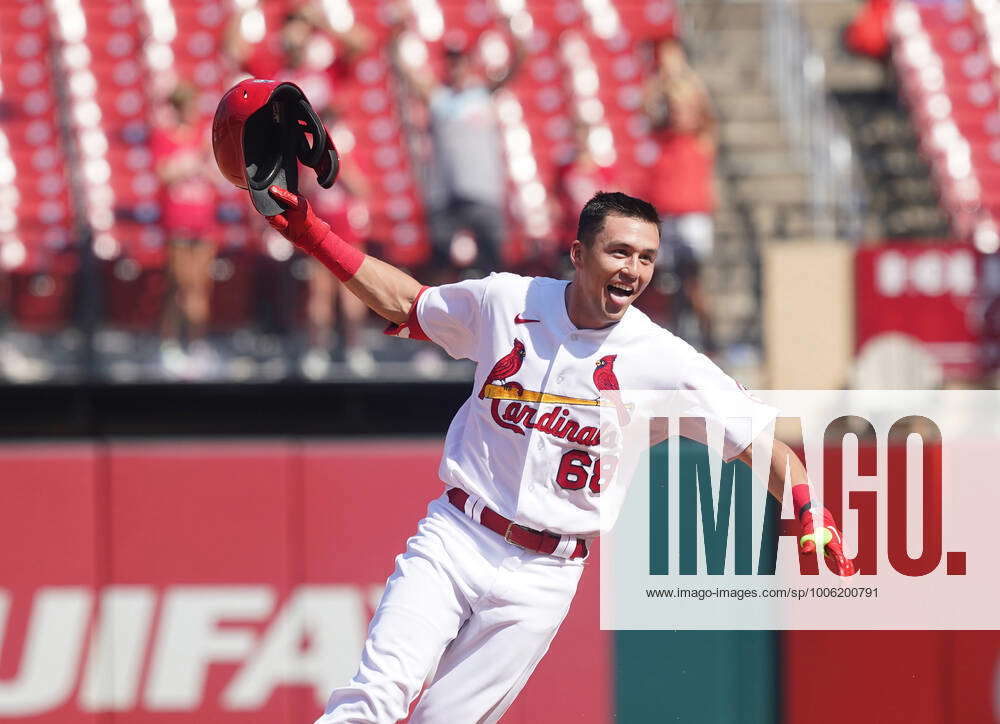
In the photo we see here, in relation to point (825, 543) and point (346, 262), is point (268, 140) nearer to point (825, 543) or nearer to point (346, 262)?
point (346, 262)

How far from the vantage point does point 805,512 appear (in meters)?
Result: 4.39

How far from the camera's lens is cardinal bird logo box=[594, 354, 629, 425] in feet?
14.6

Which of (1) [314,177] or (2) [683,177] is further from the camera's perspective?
(2) [683,177]

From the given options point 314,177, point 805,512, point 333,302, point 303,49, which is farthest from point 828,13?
point 805,512

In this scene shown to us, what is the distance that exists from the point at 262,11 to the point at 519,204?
292 centimetres

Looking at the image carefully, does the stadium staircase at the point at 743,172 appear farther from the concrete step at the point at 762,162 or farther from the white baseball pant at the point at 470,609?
the white baseball pant at the point at 470,609

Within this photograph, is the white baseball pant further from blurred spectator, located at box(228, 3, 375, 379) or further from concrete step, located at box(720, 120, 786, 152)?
concrete step, located at box(720, 120, 786, 152)

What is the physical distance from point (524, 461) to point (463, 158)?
14.2 feet

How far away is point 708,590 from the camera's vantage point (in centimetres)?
645

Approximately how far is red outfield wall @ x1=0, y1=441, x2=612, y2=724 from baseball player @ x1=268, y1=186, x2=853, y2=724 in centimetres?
212

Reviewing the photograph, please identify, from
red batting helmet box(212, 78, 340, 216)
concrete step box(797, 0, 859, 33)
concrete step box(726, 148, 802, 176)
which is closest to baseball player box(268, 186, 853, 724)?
red batting helmet box(212, 78, 340, 216)

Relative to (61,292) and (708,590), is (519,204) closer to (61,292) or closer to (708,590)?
(61,292)

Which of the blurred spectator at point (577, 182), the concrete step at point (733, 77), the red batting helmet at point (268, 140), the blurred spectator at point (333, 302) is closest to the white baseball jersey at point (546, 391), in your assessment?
the red batting helmet at point (268, 140)


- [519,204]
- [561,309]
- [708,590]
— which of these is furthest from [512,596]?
[519,204]
